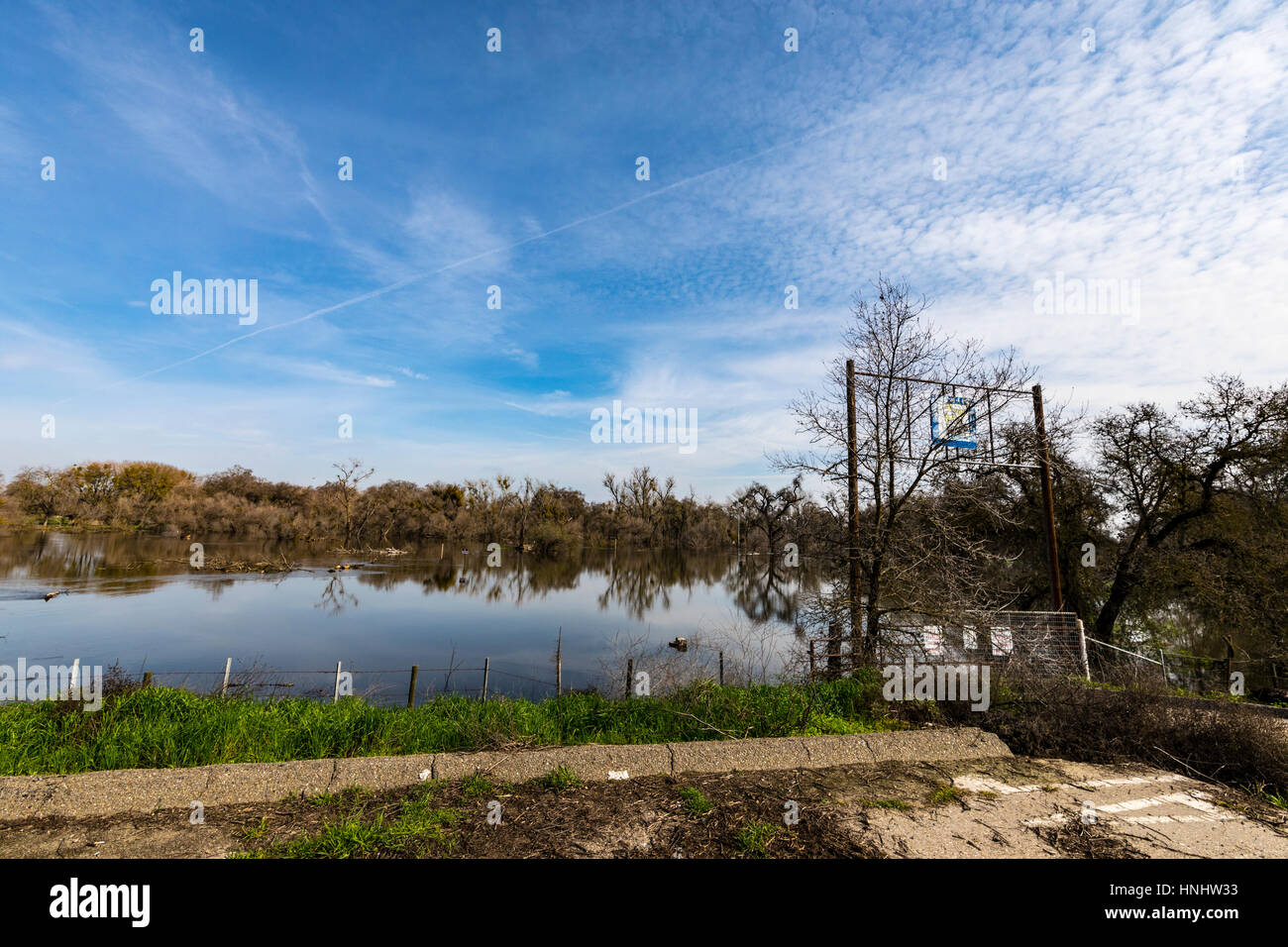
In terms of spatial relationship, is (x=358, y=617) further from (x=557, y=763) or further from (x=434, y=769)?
(x=557, y=763)

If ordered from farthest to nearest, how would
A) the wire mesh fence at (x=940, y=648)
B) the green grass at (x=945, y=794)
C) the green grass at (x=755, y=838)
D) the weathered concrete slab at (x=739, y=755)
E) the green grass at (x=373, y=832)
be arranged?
the wire mesh fence at (x=940, y=648) < the weathered concrete slab at (x=739, y=755) < the green grass at (x=945, y=794) < the green grass at (x=755, y=838) < the green grass at (x=373, y=832)

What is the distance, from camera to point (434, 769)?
528 centimetres

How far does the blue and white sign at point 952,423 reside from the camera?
1076 cm

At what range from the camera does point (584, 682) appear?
16.8m

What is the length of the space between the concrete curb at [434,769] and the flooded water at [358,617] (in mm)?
7056

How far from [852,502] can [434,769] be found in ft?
28.2

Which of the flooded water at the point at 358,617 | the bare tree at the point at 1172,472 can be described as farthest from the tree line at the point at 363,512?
the bare tree at the point at 1172,472

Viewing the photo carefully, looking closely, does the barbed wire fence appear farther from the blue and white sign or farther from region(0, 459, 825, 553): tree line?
region(0, 459, 825, 553): tree line

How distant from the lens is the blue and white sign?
35.3ft

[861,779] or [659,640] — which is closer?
[861,779]

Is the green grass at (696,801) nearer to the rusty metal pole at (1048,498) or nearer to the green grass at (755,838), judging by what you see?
the green grass at (755,838)
